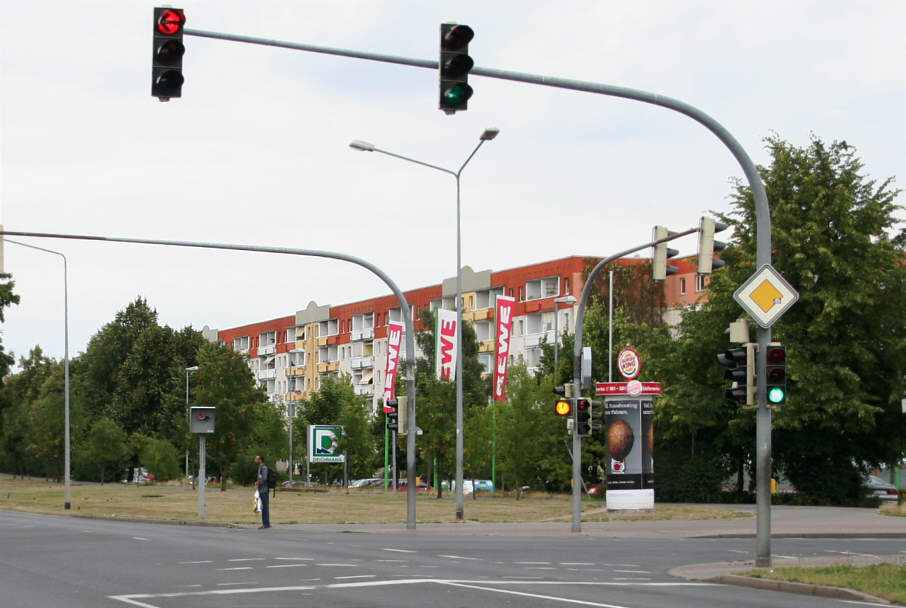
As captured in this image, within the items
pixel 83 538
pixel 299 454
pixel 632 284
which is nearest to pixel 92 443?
pixel 299 454

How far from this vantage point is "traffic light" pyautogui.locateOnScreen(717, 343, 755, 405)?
18.0 meters

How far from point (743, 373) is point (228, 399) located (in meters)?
49.0

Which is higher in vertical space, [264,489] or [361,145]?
[361,145]

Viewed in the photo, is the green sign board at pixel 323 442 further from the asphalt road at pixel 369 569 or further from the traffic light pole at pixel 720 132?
the traffic light pole at pixel 720 132

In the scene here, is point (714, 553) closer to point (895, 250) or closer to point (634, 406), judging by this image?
point (634, 406)

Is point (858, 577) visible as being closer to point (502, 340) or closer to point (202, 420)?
point (202, 420)

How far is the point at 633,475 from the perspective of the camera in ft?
126

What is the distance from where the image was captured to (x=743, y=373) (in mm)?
18078

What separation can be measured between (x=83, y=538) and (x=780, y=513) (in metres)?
21.5

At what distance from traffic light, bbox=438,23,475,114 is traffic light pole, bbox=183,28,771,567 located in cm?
24

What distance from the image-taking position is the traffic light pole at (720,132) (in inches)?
553

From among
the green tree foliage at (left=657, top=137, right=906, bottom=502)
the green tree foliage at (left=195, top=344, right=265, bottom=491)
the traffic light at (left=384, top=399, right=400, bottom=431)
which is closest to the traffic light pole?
the traffic light at (left=384, top=399, right=400, bottom=431)

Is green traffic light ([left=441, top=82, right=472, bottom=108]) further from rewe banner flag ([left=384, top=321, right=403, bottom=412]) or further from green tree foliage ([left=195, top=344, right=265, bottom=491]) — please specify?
green tree foliage ([left=195, top=344, right=265, bottom=491])

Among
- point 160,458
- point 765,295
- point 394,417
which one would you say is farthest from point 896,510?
point 160,458
